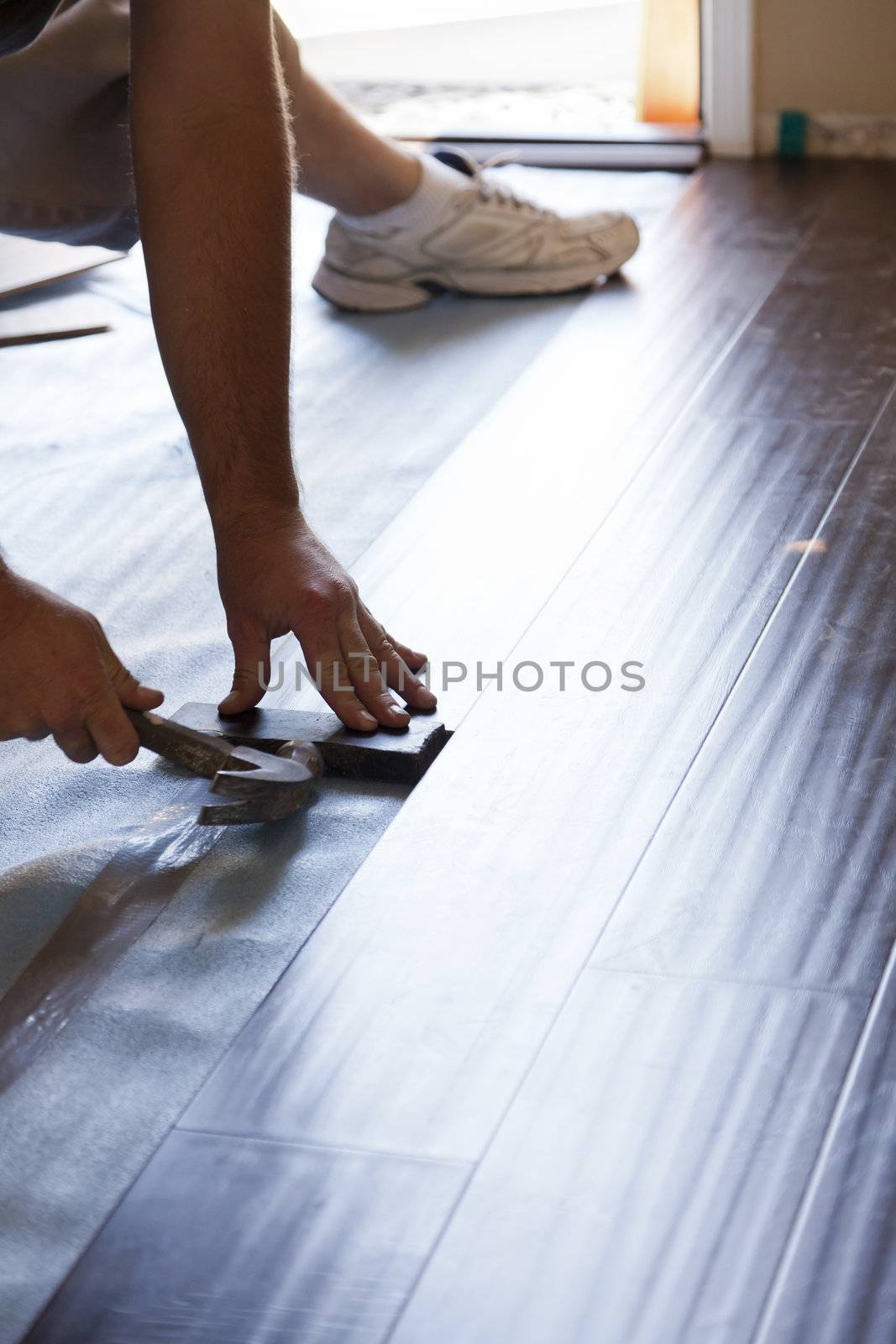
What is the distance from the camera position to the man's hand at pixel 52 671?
50.5 inches

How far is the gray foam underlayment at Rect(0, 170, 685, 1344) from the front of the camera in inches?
41.7

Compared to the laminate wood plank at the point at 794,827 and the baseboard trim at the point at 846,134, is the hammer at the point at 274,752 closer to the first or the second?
the laminate wood plank at the point at 794,827

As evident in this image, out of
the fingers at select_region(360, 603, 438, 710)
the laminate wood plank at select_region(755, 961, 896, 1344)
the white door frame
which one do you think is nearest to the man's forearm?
the fingers at select_region(360, 603, 438, 710)

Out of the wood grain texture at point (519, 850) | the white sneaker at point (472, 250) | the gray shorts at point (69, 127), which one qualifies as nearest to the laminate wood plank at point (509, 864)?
the wood grain texture at point (519, 850)

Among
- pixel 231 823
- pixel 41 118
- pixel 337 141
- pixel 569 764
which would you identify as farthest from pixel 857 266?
pixel 231 823

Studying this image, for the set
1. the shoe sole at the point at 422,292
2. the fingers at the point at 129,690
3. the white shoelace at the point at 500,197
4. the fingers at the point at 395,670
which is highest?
the fingers at the point at 129,690

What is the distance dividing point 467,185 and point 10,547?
111 centimetres

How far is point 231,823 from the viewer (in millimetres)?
1364

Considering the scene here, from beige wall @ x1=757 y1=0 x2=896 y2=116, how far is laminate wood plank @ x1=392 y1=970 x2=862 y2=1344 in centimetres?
249

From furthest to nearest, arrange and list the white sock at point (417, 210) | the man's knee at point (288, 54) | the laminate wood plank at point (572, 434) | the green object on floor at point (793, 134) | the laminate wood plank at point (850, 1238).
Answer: the green object on floor at point (793, 134) < the white sock at point (417, 210) < the man's knee at point (288, 54) < the laminate wood plank at point (572, 434) < the laminate wood plank at point (850, 1238)

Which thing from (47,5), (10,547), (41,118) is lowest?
(10,547)

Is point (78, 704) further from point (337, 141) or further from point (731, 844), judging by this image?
point (337, 141)

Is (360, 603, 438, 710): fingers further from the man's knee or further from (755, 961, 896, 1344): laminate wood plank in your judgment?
the man's knee

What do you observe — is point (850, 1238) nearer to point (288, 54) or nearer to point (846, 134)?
point (288, 54)
